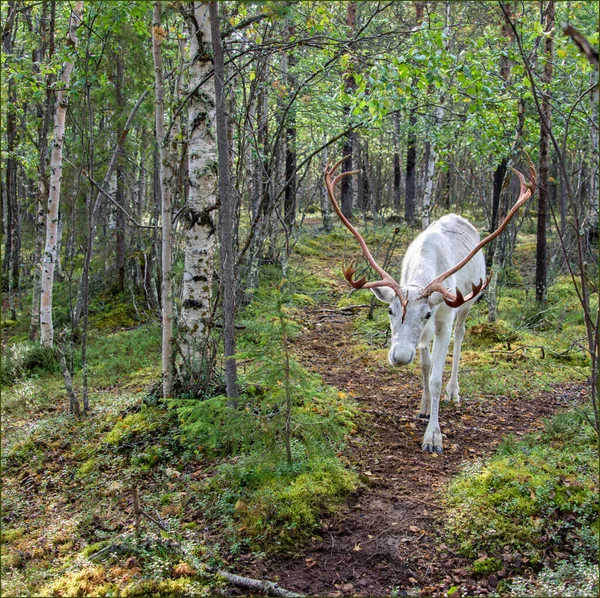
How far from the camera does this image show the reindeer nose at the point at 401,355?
5.42 m

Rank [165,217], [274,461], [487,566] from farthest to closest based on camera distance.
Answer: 1. [165,217]
2. [274,461]
3. [487,566]

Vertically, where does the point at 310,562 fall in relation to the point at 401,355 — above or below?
below

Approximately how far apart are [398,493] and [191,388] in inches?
108

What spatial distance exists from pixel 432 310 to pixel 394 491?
Result: 6.72ft

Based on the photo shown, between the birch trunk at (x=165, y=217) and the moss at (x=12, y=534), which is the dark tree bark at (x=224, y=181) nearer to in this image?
the birch trunk at (x=165, y=217)

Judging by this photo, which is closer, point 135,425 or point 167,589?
point 167,589

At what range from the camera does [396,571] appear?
12.7 ft

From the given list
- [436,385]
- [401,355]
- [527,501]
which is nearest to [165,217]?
[401,355]

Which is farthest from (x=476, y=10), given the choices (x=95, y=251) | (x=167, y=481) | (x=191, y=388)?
(x=167, y=481)

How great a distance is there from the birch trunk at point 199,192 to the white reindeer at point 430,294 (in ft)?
4.58

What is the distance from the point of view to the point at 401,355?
17.8ft

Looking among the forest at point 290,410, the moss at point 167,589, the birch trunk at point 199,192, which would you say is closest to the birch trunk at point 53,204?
the forest at point 290,410

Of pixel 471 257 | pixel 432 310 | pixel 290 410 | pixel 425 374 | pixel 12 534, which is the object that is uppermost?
pixel 471 257

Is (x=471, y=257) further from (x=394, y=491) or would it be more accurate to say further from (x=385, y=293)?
(x=394, y=491)
